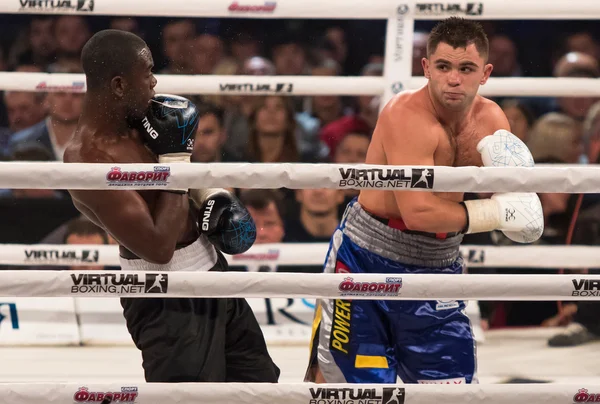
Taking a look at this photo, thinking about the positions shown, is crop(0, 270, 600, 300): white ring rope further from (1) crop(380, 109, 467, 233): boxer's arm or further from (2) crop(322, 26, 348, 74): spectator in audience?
(2) crop(322, 26, 348, 74): spectator in audience

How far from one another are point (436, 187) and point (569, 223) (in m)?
2.32

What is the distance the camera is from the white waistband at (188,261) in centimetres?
241

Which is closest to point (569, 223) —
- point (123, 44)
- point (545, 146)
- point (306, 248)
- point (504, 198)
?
point (545, 146)

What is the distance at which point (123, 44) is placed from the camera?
7.64 feet

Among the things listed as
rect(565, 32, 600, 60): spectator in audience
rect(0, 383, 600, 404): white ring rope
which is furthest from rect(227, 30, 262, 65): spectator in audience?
rect(0, 383, 600, 404): white ring rope

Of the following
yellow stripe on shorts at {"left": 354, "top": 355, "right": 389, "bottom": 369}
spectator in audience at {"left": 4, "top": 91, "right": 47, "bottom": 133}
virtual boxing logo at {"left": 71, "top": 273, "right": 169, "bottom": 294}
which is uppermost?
spectator in audience at {"left": 4, "top": 91, "right": 47, "bottom": 133}

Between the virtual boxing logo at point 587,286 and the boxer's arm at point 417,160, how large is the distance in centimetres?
38

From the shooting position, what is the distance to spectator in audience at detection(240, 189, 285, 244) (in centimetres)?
408

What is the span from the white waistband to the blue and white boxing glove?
692 millimetres

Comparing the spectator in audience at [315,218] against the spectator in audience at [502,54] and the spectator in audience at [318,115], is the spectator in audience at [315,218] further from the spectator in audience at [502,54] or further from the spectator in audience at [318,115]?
the spectator in audience at [502,54]

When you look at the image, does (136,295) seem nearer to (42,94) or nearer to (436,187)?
(436,187)

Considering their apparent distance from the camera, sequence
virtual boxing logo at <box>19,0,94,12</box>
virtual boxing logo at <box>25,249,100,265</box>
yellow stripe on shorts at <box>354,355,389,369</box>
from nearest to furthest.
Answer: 1. yellow stripe on shorts at <box>354,355,389,369</box>
2. virtual boxing logo at <box>19,0,94,12</box>
3. virtual boxing logo at <box>25,249,100,265</box>

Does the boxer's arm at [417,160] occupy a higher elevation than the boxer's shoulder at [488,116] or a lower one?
lower

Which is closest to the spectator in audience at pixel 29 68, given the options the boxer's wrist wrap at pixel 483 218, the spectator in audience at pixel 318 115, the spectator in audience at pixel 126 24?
the spectator in audience at pixel 126 24
